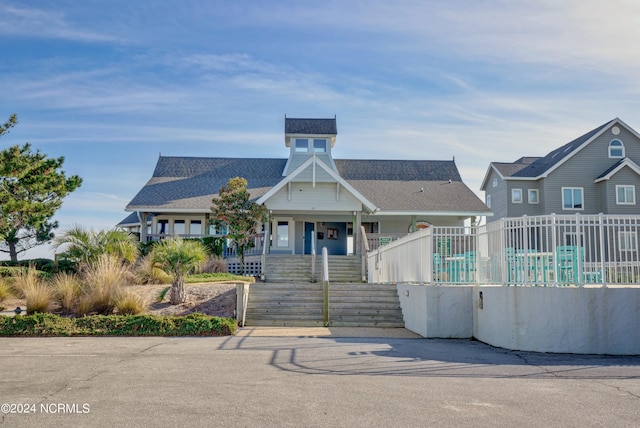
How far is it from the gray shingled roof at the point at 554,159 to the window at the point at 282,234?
51.6ft

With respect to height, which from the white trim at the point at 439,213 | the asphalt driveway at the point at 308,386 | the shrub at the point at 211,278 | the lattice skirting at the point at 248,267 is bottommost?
the asphalt driveway at the point at 308,386

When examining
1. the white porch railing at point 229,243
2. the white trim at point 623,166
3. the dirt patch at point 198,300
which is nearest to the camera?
the dirt patch at point 198,300

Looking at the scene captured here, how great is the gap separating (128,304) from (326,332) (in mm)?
5301

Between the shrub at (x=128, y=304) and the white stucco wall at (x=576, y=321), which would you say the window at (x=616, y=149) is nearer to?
the white stucco wall at (x=576, y=321)

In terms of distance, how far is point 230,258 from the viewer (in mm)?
24688

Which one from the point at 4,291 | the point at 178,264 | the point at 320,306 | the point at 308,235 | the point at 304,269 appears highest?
the point at 308,235

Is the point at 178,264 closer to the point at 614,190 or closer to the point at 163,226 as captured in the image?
the point at 163,226

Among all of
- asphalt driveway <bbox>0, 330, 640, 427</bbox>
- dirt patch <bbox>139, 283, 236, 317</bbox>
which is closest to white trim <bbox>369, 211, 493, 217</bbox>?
dirt patch <bbox>139, 283, 236, 317</bbox>

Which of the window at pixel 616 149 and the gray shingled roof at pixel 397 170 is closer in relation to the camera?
the window at pixel 616 149

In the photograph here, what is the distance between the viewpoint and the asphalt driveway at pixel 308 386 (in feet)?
18.3

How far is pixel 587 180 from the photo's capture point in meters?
34.0

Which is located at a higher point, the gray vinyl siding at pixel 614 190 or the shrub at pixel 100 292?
the gray vinyl siding at pixel 614 190

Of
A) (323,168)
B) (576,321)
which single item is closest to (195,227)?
(323,168)

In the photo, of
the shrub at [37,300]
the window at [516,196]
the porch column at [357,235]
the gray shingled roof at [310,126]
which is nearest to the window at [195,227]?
the gray shingled roof at [310,126]
